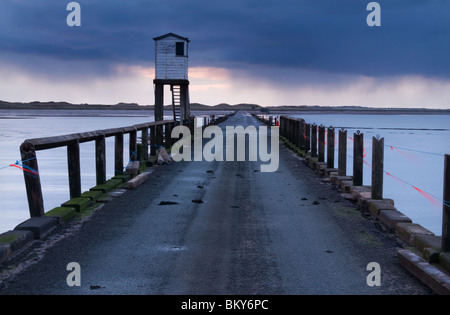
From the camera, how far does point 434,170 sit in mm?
25250

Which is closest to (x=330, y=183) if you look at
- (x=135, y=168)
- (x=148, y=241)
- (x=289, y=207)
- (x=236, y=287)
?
(x=289, y=207)

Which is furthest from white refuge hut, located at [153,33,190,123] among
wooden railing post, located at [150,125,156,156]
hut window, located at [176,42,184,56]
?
wooden railing post, located at [150,125,156,156]

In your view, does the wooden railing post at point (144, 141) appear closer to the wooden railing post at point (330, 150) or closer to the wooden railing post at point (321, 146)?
the wooden railing post at point (321, 146)

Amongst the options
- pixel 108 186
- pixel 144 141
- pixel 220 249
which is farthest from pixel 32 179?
pixel 144 141

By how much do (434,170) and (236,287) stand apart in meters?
22.4

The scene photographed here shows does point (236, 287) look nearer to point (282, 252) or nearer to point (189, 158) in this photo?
point (282, 252)

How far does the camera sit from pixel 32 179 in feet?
26.1

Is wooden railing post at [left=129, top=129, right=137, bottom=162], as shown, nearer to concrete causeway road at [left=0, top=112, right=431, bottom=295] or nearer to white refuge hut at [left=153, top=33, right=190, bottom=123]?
concrete causeway road at [left=0, top=112, right=431, bottom=295]

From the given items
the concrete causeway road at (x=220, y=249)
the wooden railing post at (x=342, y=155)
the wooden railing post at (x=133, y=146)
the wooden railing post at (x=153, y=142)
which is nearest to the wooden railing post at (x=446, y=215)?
the concrete causeway road at (x=220, y=249)

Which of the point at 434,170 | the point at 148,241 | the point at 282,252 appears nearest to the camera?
the point at 282,252

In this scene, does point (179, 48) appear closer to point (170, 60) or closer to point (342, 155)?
point (170, 60)

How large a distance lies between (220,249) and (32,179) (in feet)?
10.6

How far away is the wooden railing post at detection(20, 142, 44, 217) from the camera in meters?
7.90

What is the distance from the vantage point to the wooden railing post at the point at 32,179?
25.9ft
